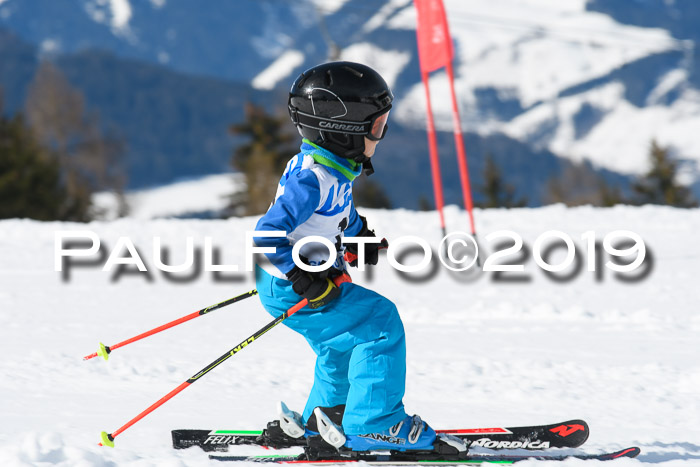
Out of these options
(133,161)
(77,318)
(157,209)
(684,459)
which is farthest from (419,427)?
(133,161)

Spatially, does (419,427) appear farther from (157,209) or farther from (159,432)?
(157,209)

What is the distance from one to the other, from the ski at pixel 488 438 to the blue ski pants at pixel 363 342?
458 millimetres

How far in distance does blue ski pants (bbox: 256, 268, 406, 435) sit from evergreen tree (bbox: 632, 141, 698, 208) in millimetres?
36850

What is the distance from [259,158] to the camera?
33.3 m

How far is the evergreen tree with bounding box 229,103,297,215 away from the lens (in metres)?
33.1

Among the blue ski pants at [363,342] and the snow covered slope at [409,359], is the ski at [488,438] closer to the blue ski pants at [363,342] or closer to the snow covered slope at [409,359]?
the snow covered slope at [409,359]

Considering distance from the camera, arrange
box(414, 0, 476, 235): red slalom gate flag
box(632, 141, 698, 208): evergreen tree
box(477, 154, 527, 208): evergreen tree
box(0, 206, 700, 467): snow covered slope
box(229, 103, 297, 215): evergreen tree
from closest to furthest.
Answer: box(0, 206, 700, 467): snow covered slope < box(414, 0, 476, 235): red slalom gate flag < box(229, 103, 297, 215): evergreen tree < box(632, 141, 698, 208): evergreen tree < box(477, 154, 527, 208): evergreen tree

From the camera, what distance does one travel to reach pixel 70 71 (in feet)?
438

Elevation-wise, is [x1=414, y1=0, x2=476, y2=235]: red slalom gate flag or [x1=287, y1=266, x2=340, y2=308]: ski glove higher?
[x1=414, y1=0, x2=476, y2=235]: red slalom gate flag

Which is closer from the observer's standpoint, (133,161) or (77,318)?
(77,318)

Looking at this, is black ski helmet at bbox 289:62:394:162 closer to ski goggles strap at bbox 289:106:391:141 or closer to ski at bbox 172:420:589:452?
ski goggles strap at bbox 289:106:391:141

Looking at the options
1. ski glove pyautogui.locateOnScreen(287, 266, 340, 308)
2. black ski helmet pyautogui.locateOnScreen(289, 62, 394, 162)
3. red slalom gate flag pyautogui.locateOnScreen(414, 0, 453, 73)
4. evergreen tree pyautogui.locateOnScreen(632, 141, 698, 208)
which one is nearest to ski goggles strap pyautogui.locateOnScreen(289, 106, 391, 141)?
black ski helmet pyautogui.locateOnScreen(289, 62, 394, 162)

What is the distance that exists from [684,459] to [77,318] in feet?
16.5

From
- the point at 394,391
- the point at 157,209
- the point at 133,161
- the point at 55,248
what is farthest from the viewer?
the point at 133,161
